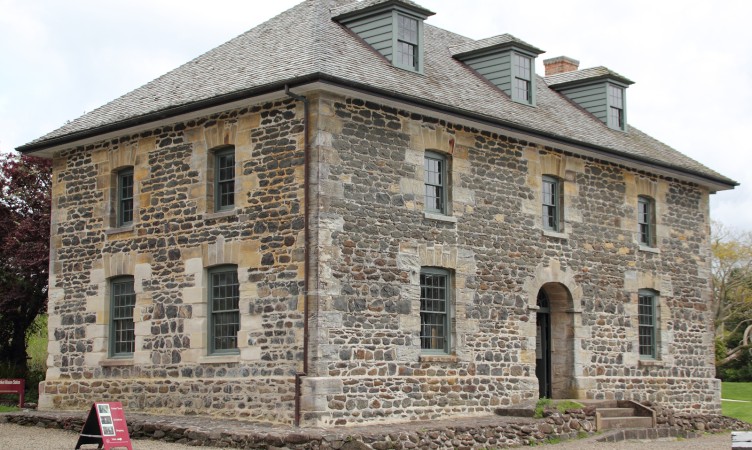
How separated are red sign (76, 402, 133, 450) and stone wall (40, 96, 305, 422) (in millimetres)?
2989

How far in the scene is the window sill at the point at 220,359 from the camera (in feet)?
63.5

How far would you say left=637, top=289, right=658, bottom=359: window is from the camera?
25656mm

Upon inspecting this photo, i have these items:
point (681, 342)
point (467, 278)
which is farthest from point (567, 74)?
point (467, 278)

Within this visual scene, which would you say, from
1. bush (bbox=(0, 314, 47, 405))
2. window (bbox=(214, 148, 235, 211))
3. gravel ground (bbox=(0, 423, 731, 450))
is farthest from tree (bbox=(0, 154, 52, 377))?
window (bbox=(214, 148, 235, 211))

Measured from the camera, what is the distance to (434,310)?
2042 cm

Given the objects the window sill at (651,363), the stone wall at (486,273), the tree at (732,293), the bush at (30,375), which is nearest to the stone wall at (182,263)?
the stone wall at (486,273)

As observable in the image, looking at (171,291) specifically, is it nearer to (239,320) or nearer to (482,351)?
(239,320)

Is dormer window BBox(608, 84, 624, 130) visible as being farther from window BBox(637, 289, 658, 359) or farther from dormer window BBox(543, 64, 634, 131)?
window BBox(637, 289, 658, 359)

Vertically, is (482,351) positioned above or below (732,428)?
above

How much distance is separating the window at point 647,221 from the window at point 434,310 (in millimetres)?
7478

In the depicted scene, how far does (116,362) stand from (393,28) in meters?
8.76

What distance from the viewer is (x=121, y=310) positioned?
2205cm

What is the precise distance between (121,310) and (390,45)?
25.4 ft

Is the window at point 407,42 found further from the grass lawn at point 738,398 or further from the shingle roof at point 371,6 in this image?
the grass lawn at point 738,398
